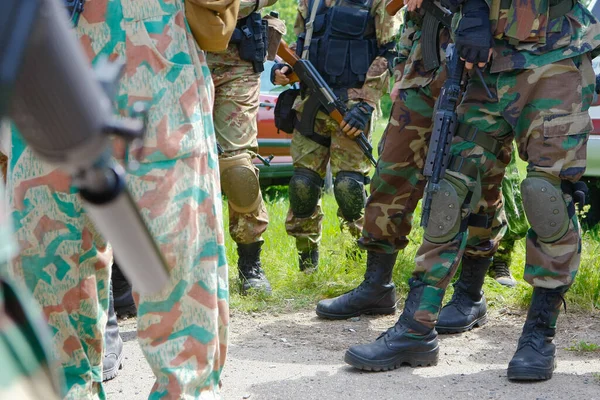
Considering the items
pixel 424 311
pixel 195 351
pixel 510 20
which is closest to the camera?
pixel 195 351

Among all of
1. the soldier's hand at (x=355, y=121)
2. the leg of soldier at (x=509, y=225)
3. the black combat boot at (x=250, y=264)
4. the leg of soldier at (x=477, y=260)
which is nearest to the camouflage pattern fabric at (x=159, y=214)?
the leg of soldier at (x=477, y=260)

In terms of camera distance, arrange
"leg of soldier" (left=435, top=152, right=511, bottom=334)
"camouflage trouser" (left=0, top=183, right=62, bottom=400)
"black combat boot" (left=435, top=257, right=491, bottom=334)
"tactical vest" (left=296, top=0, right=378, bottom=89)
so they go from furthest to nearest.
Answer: "tactical vest" (left=296, top=0, right=378, bottom=89) < "black combat boot" (left=435, top=257, right=491, bottom=334) < "leg of soldier" (left=435, top=152, right=511, bottom=334) < "camouflage trouser" (left=0, top=183, right=62, bottom=400)

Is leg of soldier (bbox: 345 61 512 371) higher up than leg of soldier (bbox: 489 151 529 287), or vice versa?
leg of soldier (bbox: 345 61 512 371)

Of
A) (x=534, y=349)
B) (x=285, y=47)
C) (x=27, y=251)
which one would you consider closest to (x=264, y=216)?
(x=285, y=47)

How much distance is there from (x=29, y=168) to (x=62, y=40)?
148cm

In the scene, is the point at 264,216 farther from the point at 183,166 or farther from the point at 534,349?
the point at 183,166

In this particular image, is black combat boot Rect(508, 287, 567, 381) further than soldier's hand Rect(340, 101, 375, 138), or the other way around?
soldier's hand Rect(340, 101, 375, 138)

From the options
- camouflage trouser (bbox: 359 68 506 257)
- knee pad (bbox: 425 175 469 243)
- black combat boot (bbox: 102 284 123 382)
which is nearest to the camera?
knee pad (bbox: 425 175 469 243)

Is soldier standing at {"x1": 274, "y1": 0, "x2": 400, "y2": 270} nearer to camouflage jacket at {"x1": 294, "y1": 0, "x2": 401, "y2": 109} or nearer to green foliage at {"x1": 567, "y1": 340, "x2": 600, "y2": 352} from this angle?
camouflage jacket at {"x1": 294, "y1": 0, "x2": 401, "y2": 109}

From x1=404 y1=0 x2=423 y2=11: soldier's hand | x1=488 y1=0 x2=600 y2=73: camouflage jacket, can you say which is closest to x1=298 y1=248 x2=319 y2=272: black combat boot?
x1=404 y1=0 x2=423 y2=11: soldier's hand

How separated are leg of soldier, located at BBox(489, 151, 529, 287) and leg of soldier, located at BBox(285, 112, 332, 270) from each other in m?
1.12

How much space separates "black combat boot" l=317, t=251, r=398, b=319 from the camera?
4680 millimetres

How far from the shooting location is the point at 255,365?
3980 mm

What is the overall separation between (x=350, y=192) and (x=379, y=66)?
2.65ft
